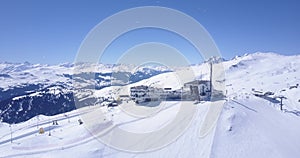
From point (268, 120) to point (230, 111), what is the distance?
3684 millimetres

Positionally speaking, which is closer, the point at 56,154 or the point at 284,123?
the point at 56,154

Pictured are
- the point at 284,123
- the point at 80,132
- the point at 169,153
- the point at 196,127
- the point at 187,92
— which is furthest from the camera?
the point at 187,92

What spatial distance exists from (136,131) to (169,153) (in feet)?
17.3

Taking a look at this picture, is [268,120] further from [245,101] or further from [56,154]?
[56,154]

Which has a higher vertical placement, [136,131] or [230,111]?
[230,111]

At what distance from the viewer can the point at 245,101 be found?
101 feet

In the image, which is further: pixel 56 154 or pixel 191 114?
pixel 191 114

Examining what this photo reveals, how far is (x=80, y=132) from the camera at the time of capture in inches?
Answer: 938

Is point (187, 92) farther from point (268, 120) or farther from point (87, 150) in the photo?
point (87, 150)

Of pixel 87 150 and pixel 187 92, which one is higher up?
pixel 187 92

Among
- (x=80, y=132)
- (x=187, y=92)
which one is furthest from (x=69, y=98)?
(x=80, y=132)

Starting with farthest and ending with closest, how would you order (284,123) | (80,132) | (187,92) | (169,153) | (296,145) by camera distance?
1. (187,92)
2. (284,123)
3. (80,132)
4. (296,145)
5. (169,153)

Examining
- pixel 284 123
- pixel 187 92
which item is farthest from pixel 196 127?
pixel 187 92

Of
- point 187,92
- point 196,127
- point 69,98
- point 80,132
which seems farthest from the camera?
point 69,98
